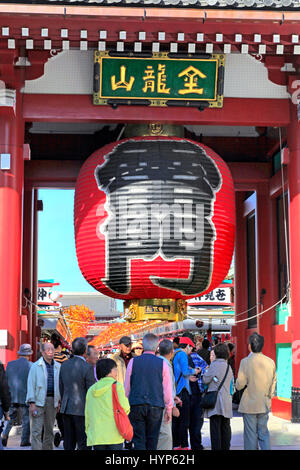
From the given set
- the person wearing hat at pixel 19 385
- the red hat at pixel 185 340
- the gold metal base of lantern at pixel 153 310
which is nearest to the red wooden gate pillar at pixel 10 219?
the person wearing hat at pixel 19 385

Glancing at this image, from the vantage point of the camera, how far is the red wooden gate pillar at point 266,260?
1450 cm

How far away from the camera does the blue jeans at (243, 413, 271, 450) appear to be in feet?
25.2

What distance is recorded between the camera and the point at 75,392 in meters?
7.16

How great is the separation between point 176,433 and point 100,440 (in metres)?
3.24

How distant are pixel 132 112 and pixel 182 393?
4705 millimetres

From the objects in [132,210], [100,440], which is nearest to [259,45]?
[132,210]

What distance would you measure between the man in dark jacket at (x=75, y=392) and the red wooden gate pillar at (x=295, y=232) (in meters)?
4.94

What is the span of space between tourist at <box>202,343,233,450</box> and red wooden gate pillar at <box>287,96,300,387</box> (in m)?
3.57

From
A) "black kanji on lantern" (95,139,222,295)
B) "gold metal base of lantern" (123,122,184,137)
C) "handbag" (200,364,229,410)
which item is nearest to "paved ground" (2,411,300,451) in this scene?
"handbag" (200,364,229,410)

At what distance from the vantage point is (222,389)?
7883mm

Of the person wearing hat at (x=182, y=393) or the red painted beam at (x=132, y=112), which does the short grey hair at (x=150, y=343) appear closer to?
the person wearing hat at (x=182, y=393)

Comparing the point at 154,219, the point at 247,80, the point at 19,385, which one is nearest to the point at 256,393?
the point at 19,385

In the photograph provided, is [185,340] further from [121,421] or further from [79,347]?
[121,421]

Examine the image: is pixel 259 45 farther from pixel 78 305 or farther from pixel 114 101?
pixel 78 305
